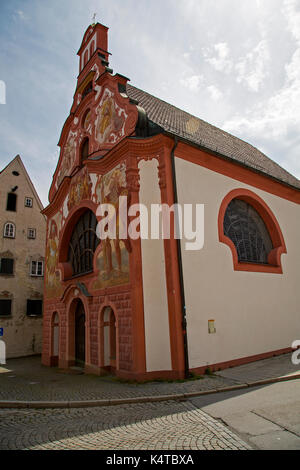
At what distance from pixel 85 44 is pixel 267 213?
13.3 meters

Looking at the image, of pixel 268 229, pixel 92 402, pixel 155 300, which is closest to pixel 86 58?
pixel 268 229

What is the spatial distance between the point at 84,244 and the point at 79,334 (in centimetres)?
376

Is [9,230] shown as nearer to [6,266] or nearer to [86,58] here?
[6,266]

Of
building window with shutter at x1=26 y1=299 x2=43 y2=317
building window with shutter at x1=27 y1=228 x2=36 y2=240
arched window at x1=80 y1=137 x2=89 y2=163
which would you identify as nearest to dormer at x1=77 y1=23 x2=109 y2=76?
arched window at x1=80 y1=137 x2=89 y2=163

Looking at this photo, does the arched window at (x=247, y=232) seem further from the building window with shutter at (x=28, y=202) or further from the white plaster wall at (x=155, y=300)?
the building window with shutter at (x=28, y=202)

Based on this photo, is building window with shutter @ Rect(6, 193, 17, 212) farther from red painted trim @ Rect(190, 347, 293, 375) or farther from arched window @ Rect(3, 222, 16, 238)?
red painted trim @ Rect(190, 347, 293, 375)

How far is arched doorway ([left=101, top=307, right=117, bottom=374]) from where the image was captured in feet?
35.6

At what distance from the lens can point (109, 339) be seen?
1098 centimetres

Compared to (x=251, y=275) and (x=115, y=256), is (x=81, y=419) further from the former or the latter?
(x=251, y=275)

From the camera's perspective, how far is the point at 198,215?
10727 millimetres

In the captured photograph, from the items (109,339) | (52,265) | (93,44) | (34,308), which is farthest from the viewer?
(34,308)

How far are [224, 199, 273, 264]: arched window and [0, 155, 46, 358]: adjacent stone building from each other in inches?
633

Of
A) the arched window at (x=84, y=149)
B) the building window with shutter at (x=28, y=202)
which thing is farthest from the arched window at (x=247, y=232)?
the building window with shutter at (x=28, y=202)

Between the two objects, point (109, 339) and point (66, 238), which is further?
point (66, 238)
